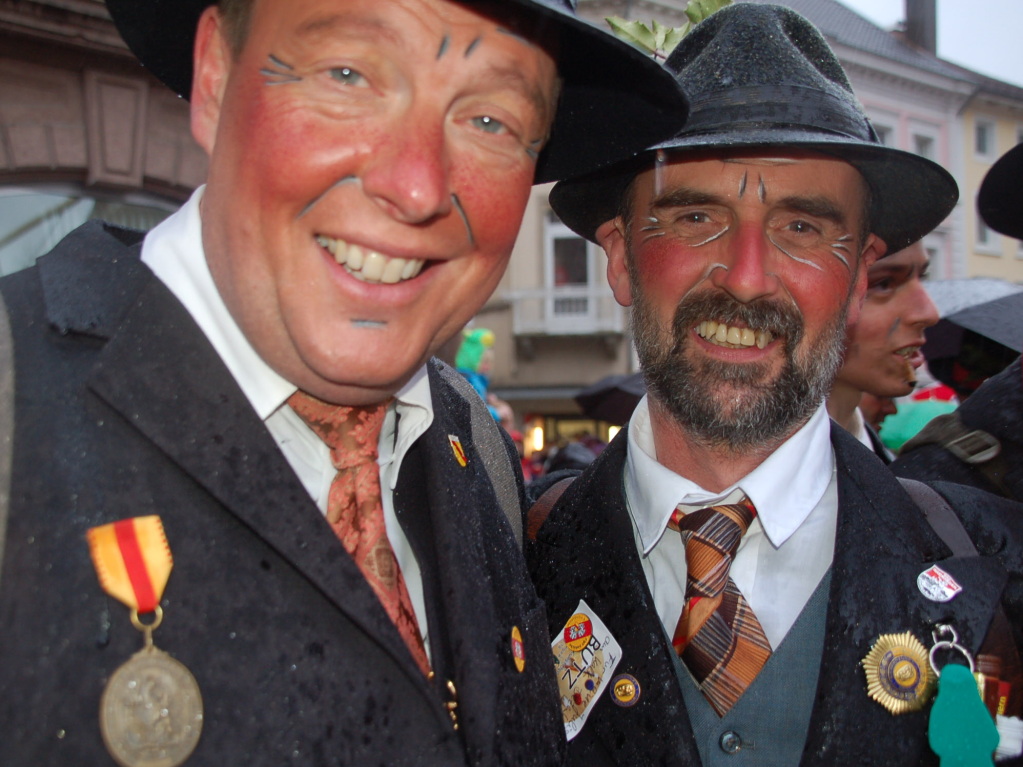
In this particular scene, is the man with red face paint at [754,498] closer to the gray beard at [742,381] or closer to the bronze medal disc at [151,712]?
the gray beard at [742,381]

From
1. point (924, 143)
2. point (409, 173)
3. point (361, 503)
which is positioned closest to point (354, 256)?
point (409, 173)

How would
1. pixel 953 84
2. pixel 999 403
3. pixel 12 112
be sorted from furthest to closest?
pixel 953 84
pixel 12 112
pixel 999 403

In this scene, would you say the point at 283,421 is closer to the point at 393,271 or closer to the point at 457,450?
the point at 393,271

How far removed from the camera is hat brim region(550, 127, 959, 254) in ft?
6.47

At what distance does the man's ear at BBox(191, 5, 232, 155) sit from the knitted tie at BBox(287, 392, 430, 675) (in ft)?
1.55

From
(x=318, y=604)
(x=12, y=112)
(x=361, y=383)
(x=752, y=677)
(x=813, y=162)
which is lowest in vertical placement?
(x=12, y=112)

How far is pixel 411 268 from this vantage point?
136cm

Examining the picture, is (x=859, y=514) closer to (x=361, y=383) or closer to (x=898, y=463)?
(x=898, y=463)

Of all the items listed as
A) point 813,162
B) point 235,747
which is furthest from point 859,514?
point 235,747

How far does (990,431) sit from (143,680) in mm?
2109

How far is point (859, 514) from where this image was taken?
1.98 metres

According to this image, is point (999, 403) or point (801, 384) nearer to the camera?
point (801, 384)

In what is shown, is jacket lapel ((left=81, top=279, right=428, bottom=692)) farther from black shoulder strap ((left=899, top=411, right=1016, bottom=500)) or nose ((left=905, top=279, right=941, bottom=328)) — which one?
nose ((left=905, top=279, right=941, bottom=328))

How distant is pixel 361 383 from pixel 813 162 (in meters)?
1.37
